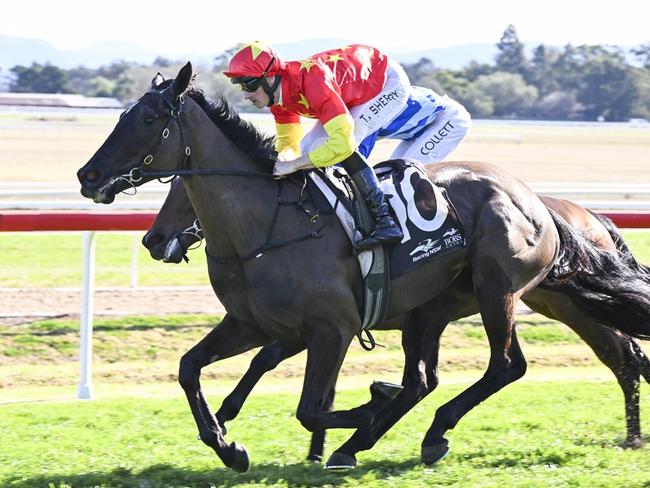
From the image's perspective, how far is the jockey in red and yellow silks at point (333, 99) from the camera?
461 centimetres

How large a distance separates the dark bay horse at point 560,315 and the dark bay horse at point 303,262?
0.27 m

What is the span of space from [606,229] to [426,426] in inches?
55.4

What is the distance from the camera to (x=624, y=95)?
64500 mm

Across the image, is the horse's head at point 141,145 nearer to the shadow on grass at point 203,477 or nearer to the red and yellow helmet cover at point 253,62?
the red and yellow helmet cover at point 253,62

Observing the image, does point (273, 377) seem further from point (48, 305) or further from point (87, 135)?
point (87, 135)

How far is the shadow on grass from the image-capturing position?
14.8ft

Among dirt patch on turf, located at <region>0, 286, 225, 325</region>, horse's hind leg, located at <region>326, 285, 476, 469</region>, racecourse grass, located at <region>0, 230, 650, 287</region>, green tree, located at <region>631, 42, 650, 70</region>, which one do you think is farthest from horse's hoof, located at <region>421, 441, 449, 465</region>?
green tree, located at <region>631, 42, 650, 70</region>

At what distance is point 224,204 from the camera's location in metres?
4.67

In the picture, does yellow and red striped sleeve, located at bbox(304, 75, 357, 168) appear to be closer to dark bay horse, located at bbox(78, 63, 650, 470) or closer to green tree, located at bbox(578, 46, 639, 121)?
dark bay horse, located at bbox(78, 63, 650, 470)

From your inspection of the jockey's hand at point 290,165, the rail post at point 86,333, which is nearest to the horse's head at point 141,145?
the jockey's hand at point 290,165

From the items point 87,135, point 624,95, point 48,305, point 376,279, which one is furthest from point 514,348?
point 624,95

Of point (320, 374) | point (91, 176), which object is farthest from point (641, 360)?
point (91, 176)

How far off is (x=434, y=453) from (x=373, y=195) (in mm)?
1141

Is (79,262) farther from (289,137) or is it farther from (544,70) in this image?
(544,70)
